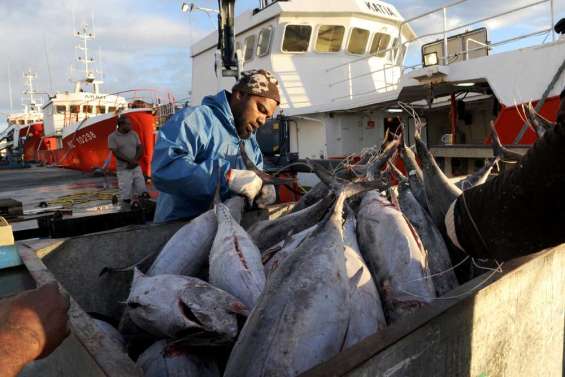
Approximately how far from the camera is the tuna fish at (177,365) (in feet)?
4.69

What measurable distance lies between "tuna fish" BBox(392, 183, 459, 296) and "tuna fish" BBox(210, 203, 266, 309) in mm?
730

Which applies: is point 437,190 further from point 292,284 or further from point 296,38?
point 296,38

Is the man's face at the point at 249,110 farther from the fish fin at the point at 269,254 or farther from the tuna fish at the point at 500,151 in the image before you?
the tuna fish at the point at 500,151

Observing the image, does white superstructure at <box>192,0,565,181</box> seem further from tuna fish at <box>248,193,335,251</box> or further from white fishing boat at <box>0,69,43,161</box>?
white fishing boat at <box>0,69,43,161</box>

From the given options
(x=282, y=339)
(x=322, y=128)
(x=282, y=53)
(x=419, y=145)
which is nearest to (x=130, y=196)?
(x=322, y=128)

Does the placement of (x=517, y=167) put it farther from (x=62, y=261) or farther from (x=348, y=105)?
(x=348, y=105)

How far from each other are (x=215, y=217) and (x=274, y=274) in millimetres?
888

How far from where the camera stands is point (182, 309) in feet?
5.01

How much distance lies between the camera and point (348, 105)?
927 centimetres

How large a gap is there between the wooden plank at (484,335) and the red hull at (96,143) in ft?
39.6

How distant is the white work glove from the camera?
8.33 ft

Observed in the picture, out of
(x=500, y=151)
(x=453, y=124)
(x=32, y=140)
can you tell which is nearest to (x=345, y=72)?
(x=453, y=124)

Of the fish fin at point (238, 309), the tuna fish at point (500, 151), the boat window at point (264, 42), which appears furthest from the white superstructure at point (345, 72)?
the fish fin at point (238, 309)

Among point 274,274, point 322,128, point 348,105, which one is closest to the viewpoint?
point 274,274
